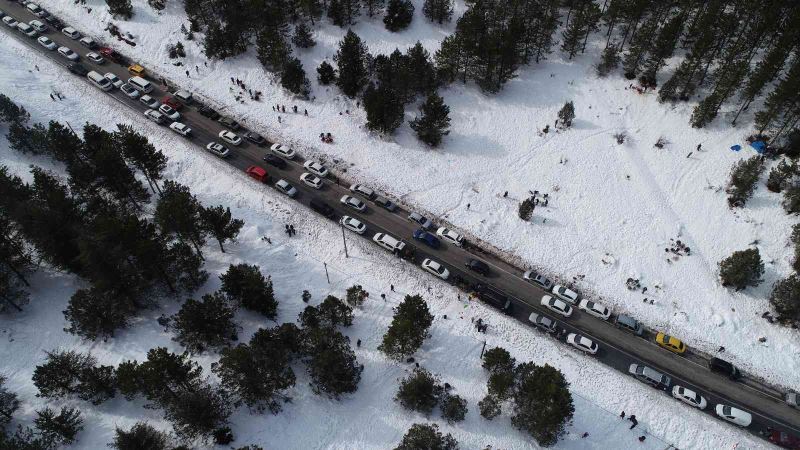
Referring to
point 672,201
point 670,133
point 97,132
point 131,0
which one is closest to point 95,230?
point 97,132

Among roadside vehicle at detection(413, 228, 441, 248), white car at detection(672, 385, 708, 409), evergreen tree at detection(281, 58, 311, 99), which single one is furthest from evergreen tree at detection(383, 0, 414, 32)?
white car at detection(672, 385, 708, 409)

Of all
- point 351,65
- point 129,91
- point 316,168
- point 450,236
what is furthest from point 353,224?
point 129,91

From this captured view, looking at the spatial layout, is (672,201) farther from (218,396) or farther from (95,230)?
(95,230)

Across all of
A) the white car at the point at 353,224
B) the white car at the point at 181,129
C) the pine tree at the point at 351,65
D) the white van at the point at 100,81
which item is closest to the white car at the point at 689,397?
the white car at the point at 353,224

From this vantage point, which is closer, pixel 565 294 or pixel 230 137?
pixel 565 294

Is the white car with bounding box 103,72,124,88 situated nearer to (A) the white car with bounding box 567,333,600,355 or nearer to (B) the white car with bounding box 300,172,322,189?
(B) the white car with bounding box 300,172,322,189

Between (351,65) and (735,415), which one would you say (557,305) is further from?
(351,65)
